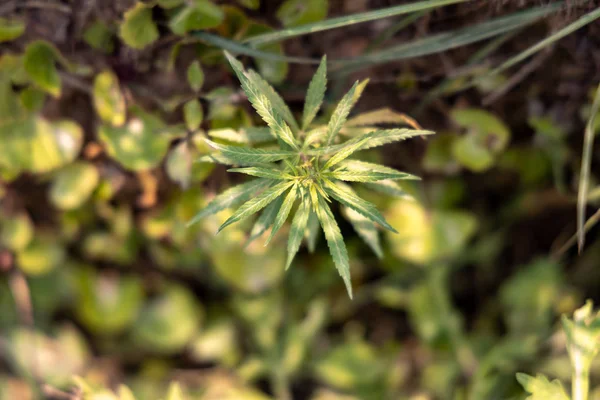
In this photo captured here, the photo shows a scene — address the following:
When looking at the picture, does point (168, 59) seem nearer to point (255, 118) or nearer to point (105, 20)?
point (105, 20)

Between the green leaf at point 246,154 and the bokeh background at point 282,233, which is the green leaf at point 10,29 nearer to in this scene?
the bokeh background at point 282,233

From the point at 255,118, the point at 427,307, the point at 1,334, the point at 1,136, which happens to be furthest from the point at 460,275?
the point at 1,334

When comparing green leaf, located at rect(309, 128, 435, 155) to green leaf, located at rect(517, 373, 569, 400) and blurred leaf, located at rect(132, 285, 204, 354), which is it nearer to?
green leaf, located at rect(517, 373, 569, 400)

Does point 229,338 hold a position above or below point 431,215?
below

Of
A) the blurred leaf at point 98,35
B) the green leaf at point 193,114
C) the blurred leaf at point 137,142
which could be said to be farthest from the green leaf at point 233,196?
the blurred leaf at point 98,35

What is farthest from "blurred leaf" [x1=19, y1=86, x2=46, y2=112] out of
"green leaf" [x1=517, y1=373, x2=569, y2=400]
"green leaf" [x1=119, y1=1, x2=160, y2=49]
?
"green leaf" [x1=517, y1=373, x2=569, y2=400]

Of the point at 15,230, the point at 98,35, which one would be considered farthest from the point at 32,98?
the point at 15,230
